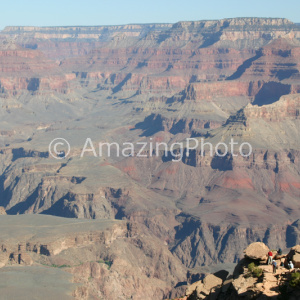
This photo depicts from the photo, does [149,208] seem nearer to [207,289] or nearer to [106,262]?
[106,262]

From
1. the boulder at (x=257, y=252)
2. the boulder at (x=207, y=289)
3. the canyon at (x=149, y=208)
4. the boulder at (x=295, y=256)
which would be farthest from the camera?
the canyon at (x=149, y=208)

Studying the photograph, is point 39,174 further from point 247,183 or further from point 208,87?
point 208,87

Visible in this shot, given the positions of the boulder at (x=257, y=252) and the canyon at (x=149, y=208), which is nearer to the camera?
the boulder at (x=257, y=252)

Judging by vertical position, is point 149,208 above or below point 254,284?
above
